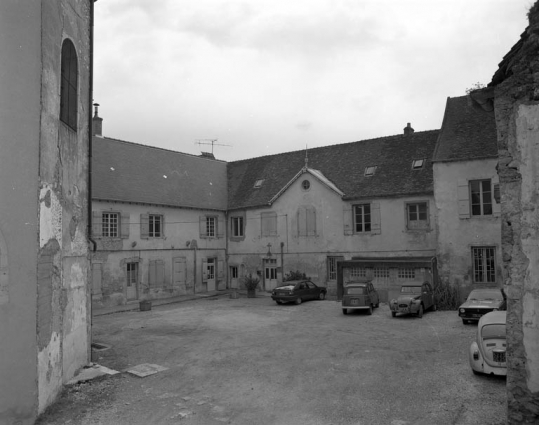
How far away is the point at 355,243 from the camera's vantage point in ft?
84.4

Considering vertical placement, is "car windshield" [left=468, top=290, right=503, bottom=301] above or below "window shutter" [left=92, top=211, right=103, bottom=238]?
below

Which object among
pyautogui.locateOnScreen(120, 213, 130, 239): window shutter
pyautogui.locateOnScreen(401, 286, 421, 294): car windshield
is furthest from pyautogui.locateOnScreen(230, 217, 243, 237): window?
pyautogui.locateOnScreen(401, 286, 421, 294): car windshield

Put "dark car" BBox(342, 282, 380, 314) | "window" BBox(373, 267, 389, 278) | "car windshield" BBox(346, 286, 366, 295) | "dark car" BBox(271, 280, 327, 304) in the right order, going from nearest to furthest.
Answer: "dark car" BBox(342, 282, 380, 314) < "car windshield" BBox(346, 286, 366, 295) < "window" BBox(373, 267, 389, 278) < "dark car" BBox(271, 280, 327, 304)

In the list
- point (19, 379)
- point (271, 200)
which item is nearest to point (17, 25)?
point (19, 379)

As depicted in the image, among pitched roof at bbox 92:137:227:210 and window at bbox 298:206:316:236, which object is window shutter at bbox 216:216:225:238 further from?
window at bbox 298:206:316:236

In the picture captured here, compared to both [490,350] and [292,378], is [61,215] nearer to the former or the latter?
[292,378]

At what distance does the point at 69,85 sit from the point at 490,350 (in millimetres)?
12029

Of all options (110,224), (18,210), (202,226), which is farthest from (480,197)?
(18,210)

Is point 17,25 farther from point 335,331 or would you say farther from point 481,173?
point 481,173

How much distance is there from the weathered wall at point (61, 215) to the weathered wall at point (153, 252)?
12.8m

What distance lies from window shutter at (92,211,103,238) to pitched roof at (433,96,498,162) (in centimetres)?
1833

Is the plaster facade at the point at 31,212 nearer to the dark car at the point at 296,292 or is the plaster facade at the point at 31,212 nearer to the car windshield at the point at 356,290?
the car windshield at the point at 356,290

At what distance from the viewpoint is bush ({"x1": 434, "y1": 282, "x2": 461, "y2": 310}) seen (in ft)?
67.4

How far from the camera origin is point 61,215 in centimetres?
992
